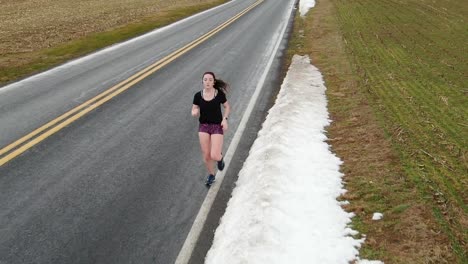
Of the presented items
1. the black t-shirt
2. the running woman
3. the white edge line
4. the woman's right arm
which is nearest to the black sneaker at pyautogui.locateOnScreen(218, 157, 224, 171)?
the white edge line

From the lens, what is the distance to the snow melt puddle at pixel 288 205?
4824mm

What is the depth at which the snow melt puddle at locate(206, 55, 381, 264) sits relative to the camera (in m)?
4.82

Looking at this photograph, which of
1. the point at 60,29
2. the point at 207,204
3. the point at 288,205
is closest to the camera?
the point at 288,205

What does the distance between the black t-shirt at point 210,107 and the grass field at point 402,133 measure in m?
2.27

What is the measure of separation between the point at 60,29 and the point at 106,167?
714 inches

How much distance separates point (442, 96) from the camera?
34.3 feet

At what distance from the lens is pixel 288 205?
5.76 metres

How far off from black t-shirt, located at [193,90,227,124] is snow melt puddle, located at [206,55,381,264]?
1.07 m

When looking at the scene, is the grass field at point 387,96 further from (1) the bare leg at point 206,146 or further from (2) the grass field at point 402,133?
(1) the bare leg at point 206,146

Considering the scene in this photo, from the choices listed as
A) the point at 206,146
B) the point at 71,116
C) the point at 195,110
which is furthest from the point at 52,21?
the point at 206,146

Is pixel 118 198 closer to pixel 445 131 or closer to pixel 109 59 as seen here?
pixel 445 131

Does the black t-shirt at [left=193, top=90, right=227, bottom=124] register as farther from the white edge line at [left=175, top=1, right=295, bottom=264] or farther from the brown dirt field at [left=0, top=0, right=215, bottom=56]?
the brown dirt field at [left=0, top=0, right=215, bottom=56]

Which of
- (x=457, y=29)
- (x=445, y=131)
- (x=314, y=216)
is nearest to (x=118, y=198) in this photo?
(x=314, y=216)

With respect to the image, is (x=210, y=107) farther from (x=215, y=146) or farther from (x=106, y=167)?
(x=106, y=167)
